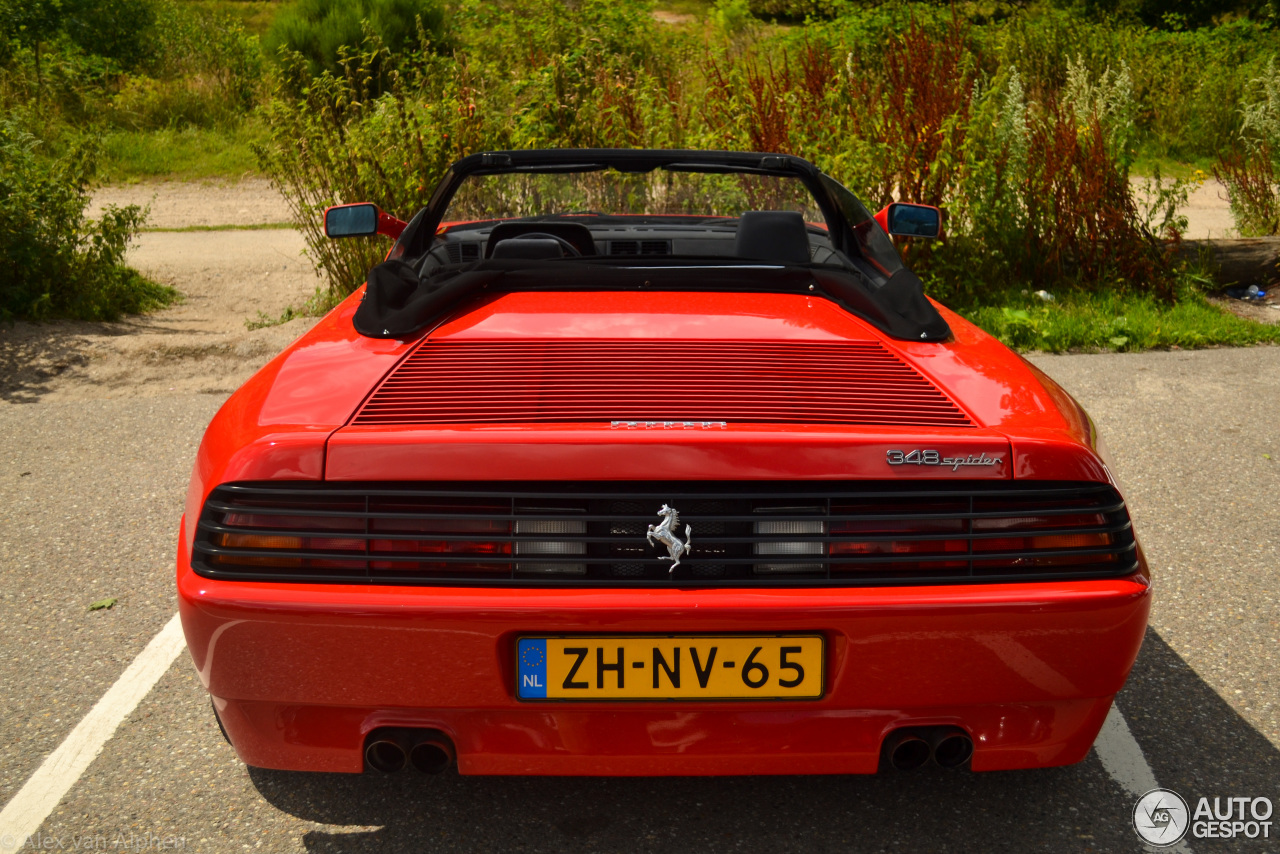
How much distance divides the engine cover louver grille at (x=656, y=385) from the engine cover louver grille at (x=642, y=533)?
0.14m

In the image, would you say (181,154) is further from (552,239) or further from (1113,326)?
(552,239)

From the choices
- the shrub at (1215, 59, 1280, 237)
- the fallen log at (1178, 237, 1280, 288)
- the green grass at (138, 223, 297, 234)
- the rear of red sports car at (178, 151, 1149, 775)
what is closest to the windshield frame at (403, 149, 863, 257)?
the rear of red sports car at (178, 151, 1149, 775)

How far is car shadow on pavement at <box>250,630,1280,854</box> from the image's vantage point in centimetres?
225

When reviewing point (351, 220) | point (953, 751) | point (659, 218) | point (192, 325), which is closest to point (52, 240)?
point (192, 325)

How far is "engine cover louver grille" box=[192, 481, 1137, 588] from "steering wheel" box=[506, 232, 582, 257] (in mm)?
1257

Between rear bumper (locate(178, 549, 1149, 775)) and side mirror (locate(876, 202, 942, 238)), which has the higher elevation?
side mirror (locate(876, 202, 942, 238))

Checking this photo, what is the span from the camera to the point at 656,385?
2.09 metres

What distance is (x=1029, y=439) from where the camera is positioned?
76.4 inches

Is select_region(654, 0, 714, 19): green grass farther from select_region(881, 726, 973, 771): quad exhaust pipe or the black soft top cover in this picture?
→ select_region(881, 726, 973, 771): quad exhaust pipe

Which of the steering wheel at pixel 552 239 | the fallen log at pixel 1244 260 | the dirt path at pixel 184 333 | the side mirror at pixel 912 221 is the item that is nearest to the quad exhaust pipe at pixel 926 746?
the steering wheel at pixel 552 239

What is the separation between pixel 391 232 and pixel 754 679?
89.9 inches

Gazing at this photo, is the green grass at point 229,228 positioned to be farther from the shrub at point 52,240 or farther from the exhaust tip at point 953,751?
the exhaust tip at point 953,751

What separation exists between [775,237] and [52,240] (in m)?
6.76

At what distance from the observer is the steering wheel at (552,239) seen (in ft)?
9.85
